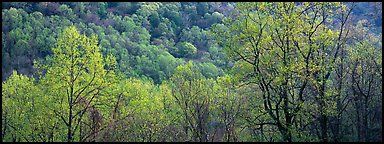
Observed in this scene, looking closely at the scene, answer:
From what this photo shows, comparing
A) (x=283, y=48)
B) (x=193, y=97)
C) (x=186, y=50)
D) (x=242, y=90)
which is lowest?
(x=242, y=90)

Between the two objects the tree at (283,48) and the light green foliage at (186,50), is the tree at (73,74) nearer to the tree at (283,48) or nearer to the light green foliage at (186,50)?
the tree at (283,48)

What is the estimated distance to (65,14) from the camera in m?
69.8

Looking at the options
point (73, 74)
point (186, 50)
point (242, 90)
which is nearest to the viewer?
point (242, 90)

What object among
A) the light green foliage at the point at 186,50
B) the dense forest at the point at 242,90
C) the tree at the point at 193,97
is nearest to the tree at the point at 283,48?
the dense forest at the point at 242,90

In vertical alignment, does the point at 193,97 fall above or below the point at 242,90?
above

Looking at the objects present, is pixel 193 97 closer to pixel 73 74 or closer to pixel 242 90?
pixel 242 90

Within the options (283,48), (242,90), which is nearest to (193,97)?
(242,90)

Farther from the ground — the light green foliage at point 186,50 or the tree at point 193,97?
the light green foliage at point 186,50

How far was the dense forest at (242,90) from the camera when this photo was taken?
52.5ft

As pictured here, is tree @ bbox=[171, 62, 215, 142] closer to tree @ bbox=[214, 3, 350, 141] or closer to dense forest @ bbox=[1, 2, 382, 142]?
dense forest @ bbox=[1, 2, 382, 142]

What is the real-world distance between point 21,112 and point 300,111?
62.4 feet

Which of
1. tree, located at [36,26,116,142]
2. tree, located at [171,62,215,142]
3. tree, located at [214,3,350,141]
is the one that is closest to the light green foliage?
tree, located at [171,62,215,142]

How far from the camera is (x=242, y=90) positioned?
19047 millimetres

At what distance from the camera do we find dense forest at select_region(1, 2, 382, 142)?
1602 centimetres
